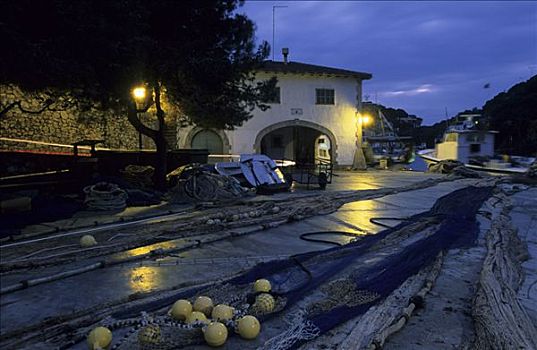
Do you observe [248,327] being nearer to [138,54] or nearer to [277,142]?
[138,54]

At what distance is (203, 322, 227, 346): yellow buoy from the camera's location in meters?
2.63

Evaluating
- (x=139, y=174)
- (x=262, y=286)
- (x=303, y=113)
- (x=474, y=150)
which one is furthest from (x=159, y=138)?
(x=474, y=150)

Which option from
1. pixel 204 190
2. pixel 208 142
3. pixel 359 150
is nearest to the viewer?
pixel 204 190

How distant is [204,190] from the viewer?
32.6 feet

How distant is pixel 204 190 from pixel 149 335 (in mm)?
7434

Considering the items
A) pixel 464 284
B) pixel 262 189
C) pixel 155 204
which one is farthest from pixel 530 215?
pixel 155 204

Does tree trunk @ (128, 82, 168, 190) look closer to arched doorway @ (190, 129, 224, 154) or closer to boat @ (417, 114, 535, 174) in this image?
arched doorway @ (190, 129, 224, 154)

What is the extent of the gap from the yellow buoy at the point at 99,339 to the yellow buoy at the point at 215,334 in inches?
25.1

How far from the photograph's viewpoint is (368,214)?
8.15 m

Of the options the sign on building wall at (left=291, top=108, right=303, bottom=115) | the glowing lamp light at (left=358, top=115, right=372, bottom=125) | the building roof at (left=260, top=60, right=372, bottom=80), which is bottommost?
the glowing lamp light at (left=358, top=115, right=372, bottom=125)

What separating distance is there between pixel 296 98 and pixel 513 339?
20805 millimetres

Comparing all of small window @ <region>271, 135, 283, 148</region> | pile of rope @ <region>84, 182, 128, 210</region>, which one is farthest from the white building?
pile of rope @ <region>84, 182, 128, 210</region>

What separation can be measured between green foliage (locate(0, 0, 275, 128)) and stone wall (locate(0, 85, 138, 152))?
328 centimetres

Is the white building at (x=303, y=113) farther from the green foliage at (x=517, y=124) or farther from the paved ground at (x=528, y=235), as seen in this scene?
the green foliage at (x=517, y=124)
